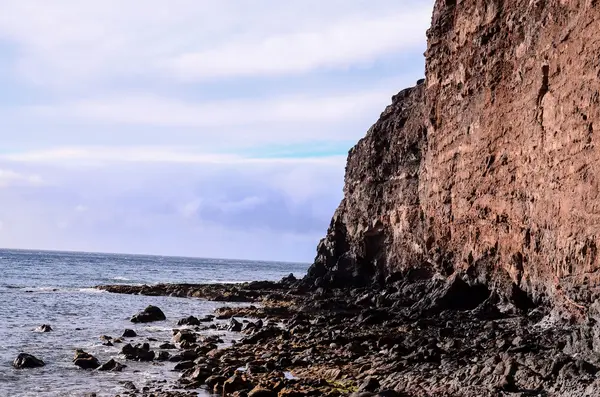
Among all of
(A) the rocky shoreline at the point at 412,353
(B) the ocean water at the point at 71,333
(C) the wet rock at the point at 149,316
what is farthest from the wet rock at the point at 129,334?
(C) the wet rock at the point at 149,316

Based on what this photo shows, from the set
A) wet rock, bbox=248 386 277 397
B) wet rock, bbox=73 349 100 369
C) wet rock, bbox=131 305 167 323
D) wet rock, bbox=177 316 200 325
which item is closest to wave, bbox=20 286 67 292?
wet rock, bbox=131 305 167 323

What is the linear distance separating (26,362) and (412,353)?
46.7 feet

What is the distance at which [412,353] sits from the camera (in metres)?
22.3

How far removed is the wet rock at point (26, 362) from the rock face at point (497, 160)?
20.1m

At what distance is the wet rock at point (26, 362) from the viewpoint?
24.2m

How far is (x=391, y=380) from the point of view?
770 inches

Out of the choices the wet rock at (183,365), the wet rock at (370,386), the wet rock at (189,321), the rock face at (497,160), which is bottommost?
the wet rock at (189,321)

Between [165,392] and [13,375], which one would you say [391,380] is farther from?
[13,375]

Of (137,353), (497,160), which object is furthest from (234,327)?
(497,160)

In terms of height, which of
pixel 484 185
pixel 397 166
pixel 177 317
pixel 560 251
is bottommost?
pixel 177 317

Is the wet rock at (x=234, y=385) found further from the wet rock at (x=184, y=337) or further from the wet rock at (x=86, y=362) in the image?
the wet rock at (x=184, y=337)

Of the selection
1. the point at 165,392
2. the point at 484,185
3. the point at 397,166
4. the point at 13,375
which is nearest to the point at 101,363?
the point at 13,375

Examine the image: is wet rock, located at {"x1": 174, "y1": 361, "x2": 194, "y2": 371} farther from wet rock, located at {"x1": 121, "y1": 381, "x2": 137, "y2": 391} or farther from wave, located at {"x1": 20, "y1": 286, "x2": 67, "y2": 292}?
wave, located at {"x1": 20, "y1": 286, "x2": 67, "y2": 292}

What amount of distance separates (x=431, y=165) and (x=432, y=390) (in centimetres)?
2887
